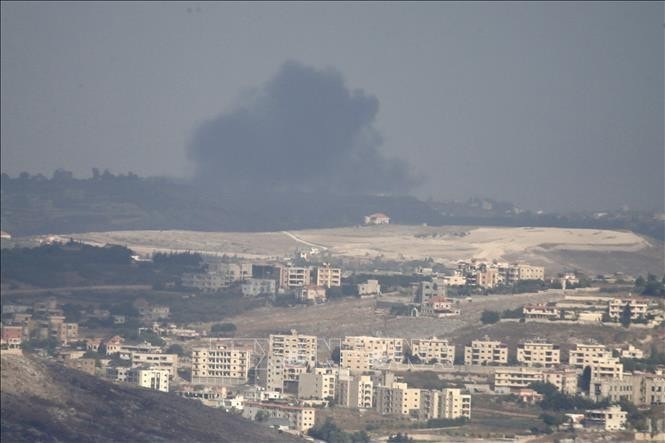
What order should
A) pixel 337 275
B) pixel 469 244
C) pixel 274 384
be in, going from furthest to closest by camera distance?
pixel 469 244 → pixel 337 275 → pixel 274 384

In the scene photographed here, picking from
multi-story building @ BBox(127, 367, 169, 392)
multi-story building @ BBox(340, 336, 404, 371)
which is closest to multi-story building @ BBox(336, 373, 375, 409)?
multi-story building @ BBox(340, 336, 404, 371)

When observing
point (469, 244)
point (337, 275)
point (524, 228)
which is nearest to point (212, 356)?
point (337, 275)

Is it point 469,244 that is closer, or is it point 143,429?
point 143,429

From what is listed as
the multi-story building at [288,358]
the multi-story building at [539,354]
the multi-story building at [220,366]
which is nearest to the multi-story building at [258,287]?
the multi-story building at [288,358]

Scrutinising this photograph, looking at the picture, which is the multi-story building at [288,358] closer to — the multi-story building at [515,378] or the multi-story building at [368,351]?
the multi-story building at [368,351]

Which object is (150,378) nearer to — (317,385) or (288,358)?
(317,385)

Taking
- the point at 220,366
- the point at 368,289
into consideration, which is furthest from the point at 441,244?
the point at 220,366

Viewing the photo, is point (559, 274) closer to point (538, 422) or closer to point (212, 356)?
point (212, 356)
